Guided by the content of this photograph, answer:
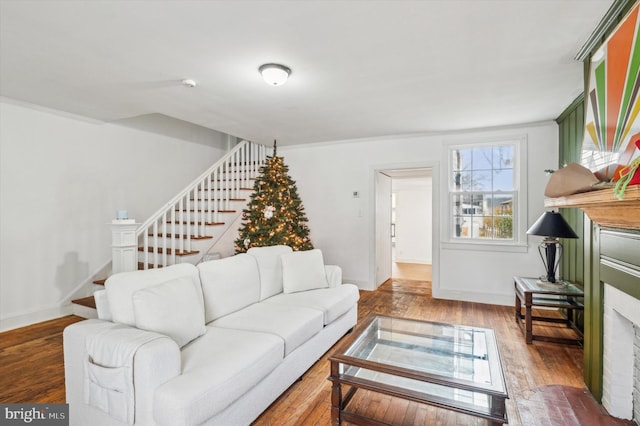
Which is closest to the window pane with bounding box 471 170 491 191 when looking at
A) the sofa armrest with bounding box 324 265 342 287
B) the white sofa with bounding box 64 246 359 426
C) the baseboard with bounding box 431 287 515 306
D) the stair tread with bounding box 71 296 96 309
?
the baseboard with bounding box 431 287 515 306

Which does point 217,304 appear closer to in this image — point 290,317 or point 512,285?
point 290,317

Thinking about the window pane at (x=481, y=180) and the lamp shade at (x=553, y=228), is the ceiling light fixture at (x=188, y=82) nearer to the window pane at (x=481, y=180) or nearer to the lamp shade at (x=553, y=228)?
the lamp shade at (x=553, y=228)

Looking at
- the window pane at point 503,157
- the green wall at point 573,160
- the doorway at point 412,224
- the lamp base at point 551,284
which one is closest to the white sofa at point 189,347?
the lamp base at point 551,284

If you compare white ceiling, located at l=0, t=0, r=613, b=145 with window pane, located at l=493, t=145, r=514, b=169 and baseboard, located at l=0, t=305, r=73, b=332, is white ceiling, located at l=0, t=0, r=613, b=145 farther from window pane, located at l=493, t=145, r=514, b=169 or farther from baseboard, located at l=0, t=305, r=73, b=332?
baseboard, located at l=0, t=305, r=73, b=332

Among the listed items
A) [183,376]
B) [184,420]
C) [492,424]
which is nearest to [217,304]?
[183,376]

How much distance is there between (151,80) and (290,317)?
2.47 metres

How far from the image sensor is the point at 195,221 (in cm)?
461

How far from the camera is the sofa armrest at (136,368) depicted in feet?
A: 5.13

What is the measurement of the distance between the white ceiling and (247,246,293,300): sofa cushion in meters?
1.64

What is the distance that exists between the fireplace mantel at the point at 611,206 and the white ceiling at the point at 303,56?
1.13 metres

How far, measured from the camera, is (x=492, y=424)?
5.55ft

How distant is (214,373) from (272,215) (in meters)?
3.37

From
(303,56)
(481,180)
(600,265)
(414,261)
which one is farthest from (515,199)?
(414,261)

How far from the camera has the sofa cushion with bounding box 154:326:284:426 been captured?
1.50m
